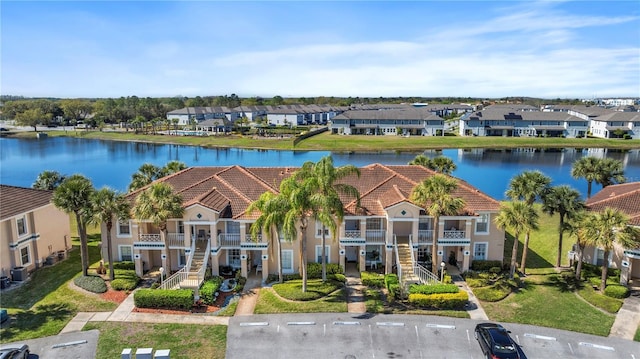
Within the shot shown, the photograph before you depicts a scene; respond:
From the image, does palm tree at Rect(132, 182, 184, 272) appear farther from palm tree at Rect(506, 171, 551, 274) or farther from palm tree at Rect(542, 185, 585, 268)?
palm tree at Rect(542, 185, 585, 268)

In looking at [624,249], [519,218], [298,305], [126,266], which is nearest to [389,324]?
[298,305]

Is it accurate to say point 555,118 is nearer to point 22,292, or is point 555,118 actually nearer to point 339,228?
point 339,228

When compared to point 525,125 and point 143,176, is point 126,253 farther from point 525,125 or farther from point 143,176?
point 525,125

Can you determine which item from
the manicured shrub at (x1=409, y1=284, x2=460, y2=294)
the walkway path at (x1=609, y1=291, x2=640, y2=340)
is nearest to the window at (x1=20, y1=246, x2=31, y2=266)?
the manicured shrub at (x1=409, y1=284, x2=460, y2=294)

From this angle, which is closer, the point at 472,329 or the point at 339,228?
the point at 472,329

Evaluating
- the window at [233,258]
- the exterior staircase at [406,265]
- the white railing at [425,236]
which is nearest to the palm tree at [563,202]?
the white railing at [425,236]

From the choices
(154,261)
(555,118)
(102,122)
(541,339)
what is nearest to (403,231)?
(541,339)
